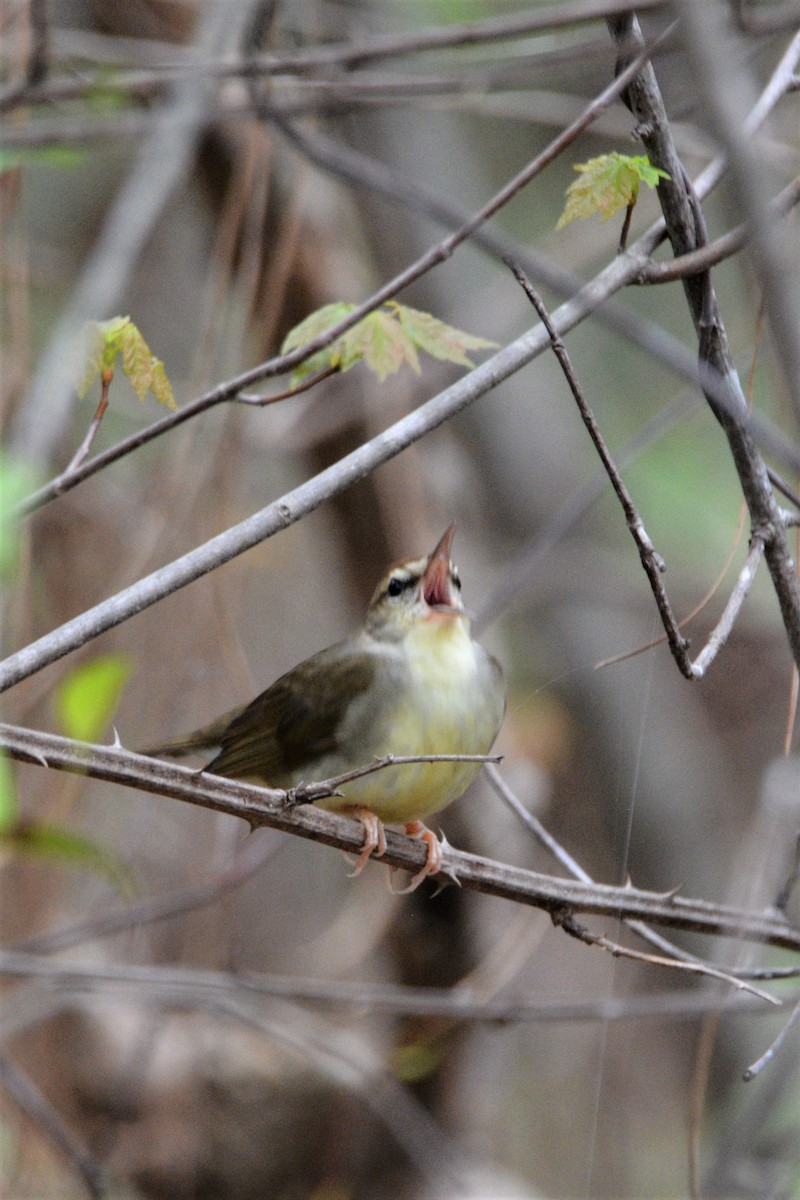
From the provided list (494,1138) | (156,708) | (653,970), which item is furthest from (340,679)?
(494,1138)

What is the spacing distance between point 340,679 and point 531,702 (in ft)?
9.35

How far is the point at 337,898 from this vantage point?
23.7 feet

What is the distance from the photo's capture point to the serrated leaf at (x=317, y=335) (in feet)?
8.27

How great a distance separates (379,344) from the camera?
2537 mm

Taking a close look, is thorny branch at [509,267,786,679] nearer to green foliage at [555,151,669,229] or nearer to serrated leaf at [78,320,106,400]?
green foliage at [555,151,669,229]

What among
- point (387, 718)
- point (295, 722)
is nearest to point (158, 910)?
point (295, 722)

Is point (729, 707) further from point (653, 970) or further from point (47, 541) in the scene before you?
point (47, 541)

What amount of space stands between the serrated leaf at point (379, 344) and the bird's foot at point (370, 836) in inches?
37.7

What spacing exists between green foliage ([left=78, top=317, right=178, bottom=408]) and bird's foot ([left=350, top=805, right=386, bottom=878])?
0.99 meters

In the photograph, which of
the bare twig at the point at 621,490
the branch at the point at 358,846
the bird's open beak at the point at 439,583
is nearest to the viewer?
the bare twig at the point at 621,490

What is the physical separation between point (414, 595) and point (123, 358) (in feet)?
4.71

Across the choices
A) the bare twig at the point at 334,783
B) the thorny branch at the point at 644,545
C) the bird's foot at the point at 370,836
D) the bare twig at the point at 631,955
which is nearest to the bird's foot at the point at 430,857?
the bird's foot at the point at 370,836

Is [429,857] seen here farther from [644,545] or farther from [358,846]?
[644,545]

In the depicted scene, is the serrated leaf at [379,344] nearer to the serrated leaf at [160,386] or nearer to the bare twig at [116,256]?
the serrated leaf at [160,386]
